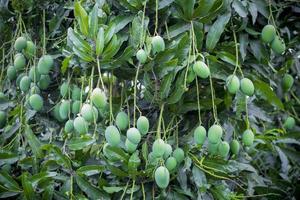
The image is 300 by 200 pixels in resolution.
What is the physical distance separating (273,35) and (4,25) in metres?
0.77

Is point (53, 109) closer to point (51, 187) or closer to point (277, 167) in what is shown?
point (51, 187)

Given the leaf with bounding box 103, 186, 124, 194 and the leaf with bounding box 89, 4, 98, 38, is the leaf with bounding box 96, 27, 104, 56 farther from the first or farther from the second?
the leaf with bounding box 103, 186, 124, 194

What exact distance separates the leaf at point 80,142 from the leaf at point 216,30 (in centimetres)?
38

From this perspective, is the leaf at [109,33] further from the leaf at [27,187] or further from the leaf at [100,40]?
the leaf at [27,187]

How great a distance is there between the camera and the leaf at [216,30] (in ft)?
4.38

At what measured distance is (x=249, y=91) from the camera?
4.30ft

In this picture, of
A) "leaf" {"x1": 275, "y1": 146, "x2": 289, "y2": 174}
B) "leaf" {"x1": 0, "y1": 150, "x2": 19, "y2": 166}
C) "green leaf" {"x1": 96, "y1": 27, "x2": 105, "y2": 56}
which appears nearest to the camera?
"green leaf" {"x1": 96, "y1": 27, "x2": 105, "y2": 56}

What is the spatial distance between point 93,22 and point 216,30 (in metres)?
0.32

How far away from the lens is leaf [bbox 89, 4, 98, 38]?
1190 millimetres

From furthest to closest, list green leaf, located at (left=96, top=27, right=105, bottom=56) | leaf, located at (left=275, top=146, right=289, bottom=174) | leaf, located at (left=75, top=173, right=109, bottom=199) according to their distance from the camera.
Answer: leaf, located at (left=275, top=146, right=289, bottom=174) < leaf, located at (left=75, top=173, right=109, bottom=199) < green leaf, located at (left=96, top=27, right=105, bottom=56)

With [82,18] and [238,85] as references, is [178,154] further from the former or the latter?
[82,18]

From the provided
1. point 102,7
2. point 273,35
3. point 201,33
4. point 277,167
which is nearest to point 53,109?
point 102,7

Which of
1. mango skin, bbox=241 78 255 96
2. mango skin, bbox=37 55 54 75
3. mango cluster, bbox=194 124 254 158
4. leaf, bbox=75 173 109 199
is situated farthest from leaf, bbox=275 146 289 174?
mango skin, bbox=37 55 54 75

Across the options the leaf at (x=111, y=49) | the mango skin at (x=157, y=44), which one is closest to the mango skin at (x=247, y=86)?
the mango skin at (x=157, y=44)
